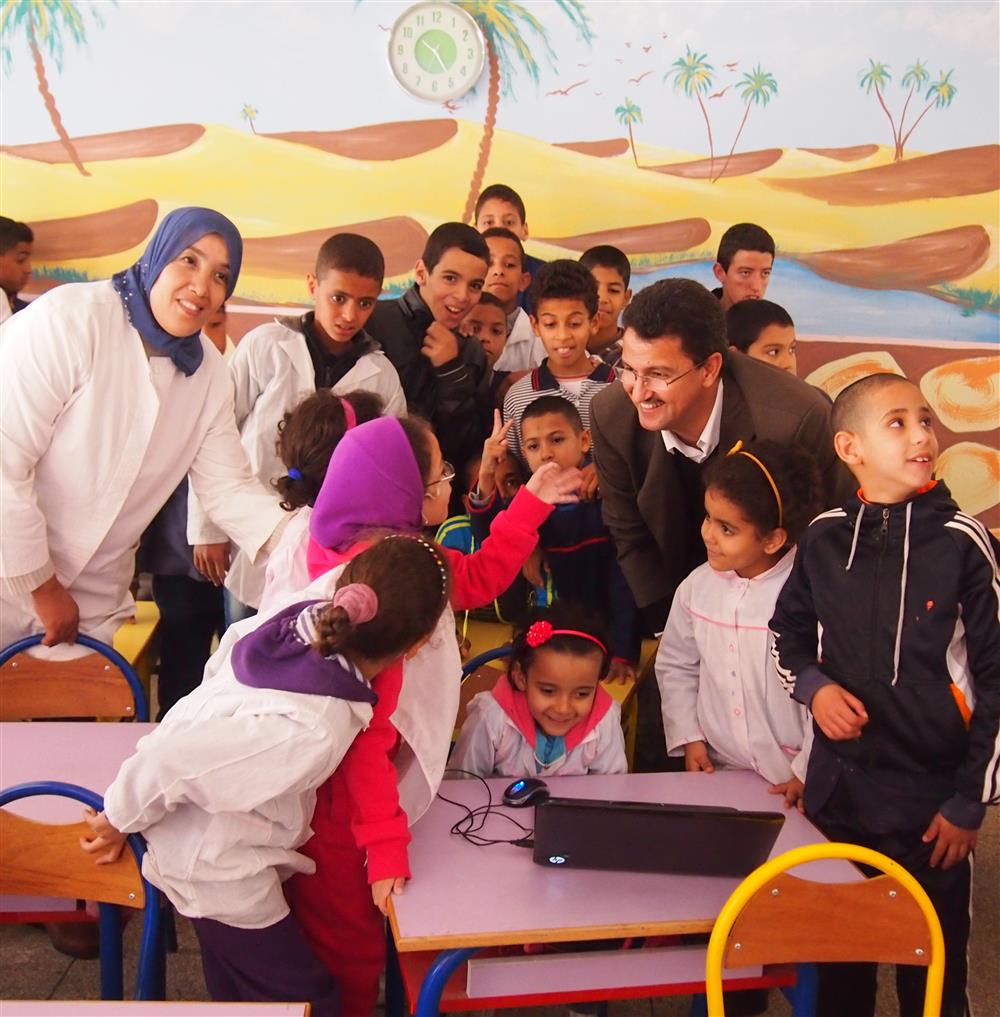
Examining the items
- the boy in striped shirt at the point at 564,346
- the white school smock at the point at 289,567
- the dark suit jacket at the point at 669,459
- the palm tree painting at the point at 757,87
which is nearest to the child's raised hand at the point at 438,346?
the boy in striped shirt at the point at 564,346

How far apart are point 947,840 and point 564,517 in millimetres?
1322

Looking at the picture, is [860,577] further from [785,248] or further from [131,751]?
[785,248]

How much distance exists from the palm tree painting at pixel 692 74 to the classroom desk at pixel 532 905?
361 centimetres

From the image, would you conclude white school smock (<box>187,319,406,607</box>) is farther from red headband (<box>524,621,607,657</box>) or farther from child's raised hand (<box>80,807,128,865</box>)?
child's raised hand (<box>80,807,128,865</box>)

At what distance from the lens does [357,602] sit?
1491 mm

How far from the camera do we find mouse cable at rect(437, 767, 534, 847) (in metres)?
1.74

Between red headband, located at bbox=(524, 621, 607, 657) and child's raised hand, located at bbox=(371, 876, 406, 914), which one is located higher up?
red headband, located at bbox=(524, 621, 607, 657)

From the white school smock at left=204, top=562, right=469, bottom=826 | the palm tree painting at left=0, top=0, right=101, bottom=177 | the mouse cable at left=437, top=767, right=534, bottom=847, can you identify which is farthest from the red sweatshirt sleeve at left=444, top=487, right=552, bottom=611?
the palm tree painting at left=0, top=0, right=101, bottom=177

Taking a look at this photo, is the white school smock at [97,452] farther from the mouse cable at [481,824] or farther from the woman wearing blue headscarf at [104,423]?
the mouse cable at [481,824]

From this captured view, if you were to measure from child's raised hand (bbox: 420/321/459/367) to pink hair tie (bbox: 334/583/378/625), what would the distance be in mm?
1780

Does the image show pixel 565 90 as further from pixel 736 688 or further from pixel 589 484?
pixel 736 688

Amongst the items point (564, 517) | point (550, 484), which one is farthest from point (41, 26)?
point (550, 484)

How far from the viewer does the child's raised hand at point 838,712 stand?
1.87 m

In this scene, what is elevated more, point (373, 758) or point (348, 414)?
point (348, 414)
